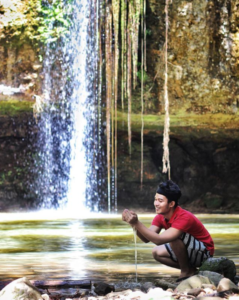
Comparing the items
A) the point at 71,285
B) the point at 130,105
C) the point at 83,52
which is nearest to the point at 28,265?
the point at 71,285

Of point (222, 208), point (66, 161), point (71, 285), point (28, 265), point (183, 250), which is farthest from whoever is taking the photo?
point (66, 161)

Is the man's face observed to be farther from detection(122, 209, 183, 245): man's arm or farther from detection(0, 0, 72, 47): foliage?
detection(0, 0, 72, 47): foliage

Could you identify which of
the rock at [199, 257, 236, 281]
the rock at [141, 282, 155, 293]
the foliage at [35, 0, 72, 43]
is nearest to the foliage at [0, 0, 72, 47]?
the foliage at [35, 0, 72, 43]

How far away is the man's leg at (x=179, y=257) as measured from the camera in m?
4.14

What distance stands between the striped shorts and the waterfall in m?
11.8

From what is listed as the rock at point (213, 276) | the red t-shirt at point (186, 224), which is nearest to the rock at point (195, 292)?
the rock at point (213, 276)

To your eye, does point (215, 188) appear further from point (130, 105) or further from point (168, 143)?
point (130, 105)

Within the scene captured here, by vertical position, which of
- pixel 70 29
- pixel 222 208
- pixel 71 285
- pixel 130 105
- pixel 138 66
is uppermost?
pixel 70 29

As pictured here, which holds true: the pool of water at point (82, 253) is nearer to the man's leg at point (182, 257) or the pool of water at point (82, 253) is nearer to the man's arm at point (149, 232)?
the man's leg at point (182, 257)

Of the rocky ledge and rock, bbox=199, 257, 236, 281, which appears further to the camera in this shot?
rock, bbox=199, 257, 236, 281

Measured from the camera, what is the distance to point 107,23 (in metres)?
15.6

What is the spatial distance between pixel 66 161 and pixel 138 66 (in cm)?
323

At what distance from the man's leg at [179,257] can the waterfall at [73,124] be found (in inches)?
458

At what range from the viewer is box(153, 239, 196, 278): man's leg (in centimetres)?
414
